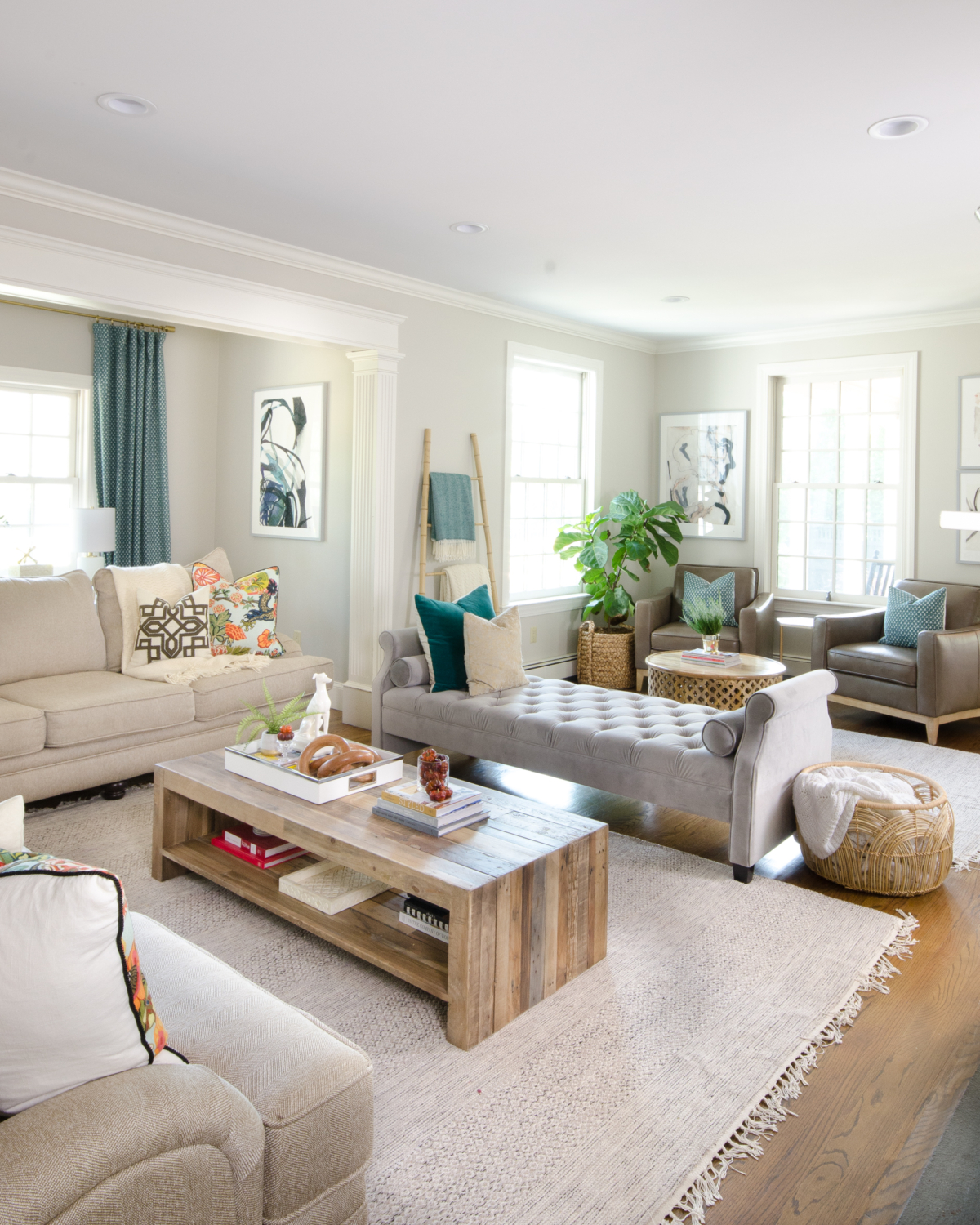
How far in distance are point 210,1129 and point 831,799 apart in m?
2.39

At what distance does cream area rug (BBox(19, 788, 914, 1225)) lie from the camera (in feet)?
5.64

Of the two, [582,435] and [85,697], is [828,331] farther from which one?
[85,697]

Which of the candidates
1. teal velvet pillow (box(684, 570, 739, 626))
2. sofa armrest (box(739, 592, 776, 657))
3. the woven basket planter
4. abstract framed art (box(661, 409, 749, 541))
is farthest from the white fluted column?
abstract framed art (box(661, 409, 749, 541))

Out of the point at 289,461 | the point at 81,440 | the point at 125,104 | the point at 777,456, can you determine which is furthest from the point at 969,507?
the point at 81,440

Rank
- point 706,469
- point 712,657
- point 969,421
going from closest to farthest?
point 712,657
point 969,421
point 706,469

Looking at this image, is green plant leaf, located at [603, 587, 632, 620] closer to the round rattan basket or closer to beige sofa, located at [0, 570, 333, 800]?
beige sofa, located at [0, 570, 333, 800]

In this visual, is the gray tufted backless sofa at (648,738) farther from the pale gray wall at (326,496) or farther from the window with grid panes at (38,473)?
the window with grid panes at (38,473)

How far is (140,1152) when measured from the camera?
1.09m

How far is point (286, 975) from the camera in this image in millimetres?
2447

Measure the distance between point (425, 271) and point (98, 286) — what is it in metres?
1.80

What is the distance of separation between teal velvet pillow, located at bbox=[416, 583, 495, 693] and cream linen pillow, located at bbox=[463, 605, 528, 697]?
0.19 ft

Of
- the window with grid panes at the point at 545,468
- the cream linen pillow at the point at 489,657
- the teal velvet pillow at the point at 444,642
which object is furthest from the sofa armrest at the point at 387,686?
the window with grid panes at the point at 545,468

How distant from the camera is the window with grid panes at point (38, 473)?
5.59m

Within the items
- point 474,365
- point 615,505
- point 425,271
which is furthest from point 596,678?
point 425,271
